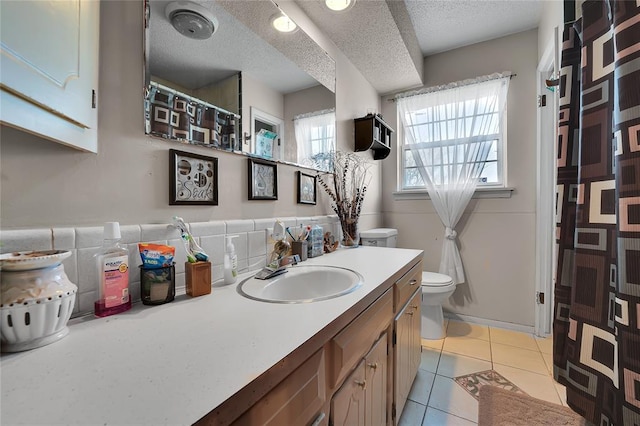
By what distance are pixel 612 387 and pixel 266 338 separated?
1053mm

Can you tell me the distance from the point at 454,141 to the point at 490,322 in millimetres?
1678

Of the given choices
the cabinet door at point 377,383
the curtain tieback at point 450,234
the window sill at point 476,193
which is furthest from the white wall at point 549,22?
the cabinet door at point 377,383

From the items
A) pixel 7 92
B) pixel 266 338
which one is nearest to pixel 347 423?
pixel 266 338

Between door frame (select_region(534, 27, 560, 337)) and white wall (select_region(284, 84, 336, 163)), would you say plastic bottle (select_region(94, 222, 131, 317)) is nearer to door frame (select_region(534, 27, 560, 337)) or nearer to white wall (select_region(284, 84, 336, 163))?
white wall (select_region(284, 84, 336, 163))

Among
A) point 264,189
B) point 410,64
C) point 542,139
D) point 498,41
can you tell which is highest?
point 498,41

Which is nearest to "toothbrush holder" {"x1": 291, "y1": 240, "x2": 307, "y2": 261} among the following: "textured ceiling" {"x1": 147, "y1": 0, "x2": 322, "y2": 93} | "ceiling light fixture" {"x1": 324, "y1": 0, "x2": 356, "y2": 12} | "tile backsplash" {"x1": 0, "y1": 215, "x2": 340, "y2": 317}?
"tile backsplash" {"x1": 0, "y1": 215, "x2": 340, "y2": 317}

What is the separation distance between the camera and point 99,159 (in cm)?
76

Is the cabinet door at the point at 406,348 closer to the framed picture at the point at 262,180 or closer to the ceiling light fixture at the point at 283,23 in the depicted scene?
the framed picture at the point at 262,180

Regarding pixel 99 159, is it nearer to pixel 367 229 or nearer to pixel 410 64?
pixel 367 229

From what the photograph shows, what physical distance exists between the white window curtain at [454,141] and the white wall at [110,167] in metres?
2.07

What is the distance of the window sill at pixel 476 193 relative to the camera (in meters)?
2.31

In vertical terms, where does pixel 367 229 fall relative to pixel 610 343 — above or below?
above

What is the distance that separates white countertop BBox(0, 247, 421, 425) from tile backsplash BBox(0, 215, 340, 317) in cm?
10

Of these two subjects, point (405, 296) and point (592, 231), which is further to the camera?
point (405, 296)
